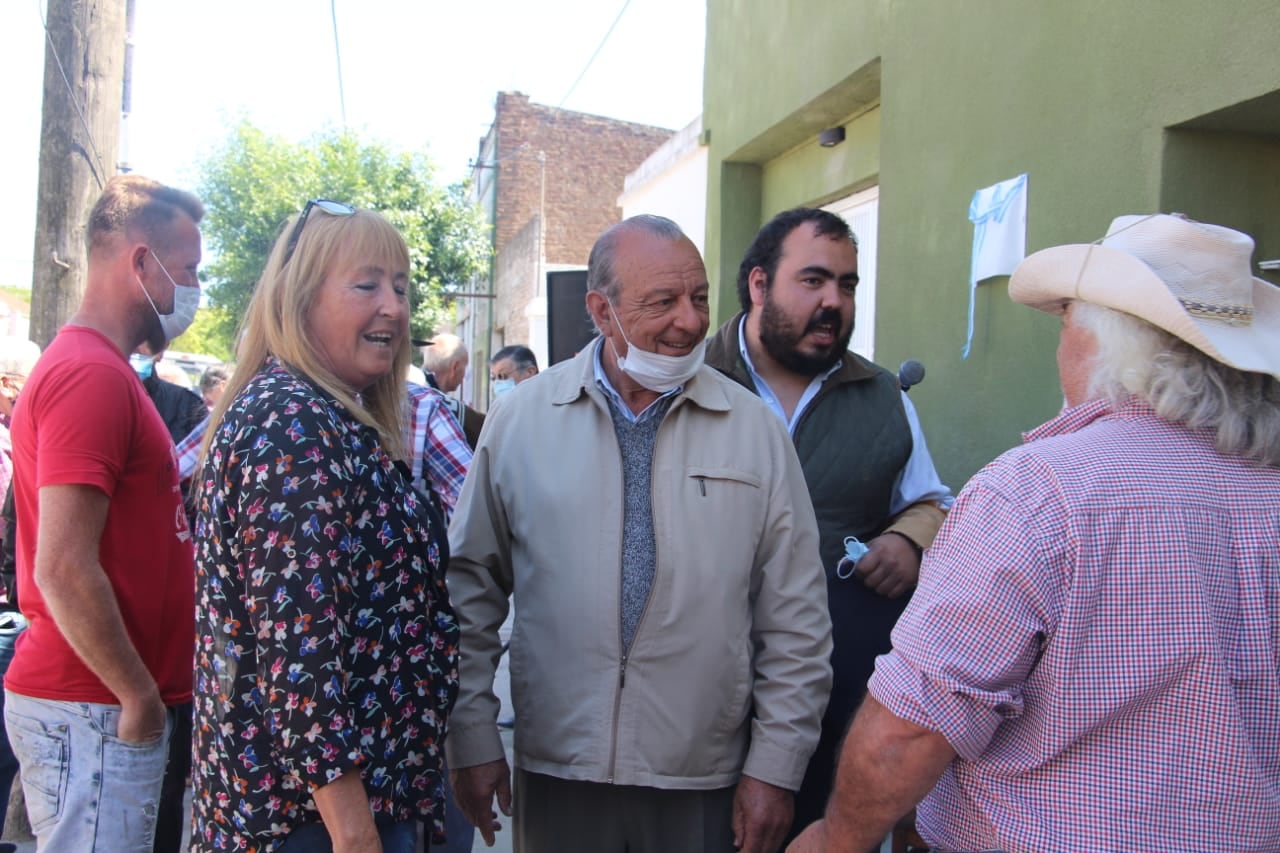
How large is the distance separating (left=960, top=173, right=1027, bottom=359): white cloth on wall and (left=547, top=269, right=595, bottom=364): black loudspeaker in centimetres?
217

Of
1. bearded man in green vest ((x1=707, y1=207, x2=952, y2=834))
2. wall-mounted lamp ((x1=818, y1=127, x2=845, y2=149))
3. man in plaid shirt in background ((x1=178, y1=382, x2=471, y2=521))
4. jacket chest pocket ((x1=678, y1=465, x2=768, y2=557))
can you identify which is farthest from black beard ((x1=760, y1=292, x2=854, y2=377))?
wall-mounted lamp ((x1=818, y1=127, x2=845, y2=149))

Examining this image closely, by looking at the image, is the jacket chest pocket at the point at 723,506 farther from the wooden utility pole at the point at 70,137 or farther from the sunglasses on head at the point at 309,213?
the wooden utility pole at the point at 70,137

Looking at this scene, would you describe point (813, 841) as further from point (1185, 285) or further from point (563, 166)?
point (563, 166)

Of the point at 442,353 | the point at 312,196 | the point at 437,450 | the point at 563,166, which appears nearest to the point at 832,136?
the point at 442,353

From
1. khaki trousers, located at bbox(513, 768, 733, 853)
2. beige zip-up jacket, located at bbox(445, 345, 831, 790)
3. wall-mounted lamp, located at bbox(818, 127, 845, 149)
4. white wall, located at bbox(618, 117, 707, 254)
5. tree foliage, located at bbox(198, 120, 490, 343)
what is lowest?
khaki trousers, located at bbox(513, 768, 733, 853)

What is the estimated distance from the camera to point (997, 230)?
4.14 metres

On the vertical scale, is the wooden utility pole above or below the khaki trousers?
above

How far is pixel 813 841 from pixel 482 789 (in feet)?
2.61

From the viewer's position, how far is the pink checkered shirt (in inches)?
56.5

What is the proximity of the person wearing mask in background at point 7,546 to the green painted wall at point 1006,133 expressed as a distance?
3537 millimetres

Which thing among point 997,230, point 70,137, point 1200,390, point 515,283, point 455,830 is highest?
point 515,283

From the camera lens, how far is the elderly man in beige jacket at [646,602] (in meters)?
2.17

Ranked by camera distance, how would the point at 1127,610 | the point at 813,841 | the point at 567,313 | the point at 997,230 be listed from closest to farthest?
the point at 1127,610 < the point at 813,841 < the point at 997,230 < the point at 567,313

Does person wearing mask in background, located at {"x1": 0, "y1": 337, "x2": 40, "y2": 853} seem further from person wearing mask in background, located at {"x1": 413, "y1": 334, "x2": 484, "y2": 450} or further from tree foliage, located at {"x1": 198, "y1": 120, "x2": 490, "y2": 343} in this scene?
tree foliage, located at {"x1": 198, "y1": 120, "x2": 490, "y2": 343}
